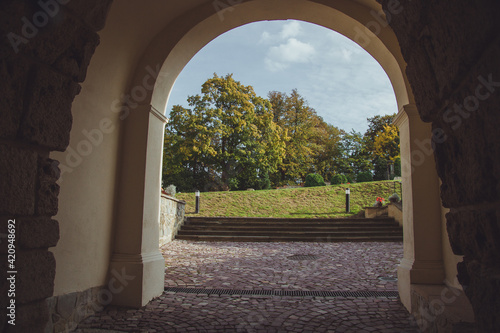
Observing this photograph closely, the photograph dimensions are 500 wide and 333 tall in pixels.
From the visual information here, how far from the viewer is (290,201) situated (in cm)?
1925

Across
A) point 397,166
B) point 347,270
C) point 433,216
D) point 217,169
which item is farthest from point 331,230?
point 397,166

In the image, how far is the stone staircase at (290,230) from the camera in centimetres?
1155

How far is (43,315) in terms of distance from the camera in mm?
1913

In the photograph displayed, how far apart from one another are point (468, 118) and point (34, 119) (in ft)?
6.93

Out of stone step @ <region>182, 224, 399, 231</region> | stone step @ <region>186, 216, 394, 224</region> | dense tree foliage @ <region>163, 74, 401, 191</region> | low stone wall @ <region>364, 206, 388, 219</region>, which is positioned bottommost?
stone step @ <region>182, 224, 399, 231</region>

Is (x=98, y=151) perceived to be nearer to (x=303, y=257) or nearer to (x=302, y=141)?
(x=303, y=257)

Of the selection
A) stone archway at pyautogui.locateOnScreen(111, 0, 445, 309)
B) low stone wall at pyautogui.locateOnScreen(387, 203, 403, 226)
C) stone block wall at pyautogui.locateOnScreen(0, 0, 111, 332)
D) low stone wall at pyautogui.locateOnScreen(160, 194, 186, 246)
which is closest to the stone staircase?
low stone wall at pyautogui.locateOnScreen(387, 203, 403, 226)

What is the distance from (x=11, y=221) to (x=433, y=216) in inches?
152

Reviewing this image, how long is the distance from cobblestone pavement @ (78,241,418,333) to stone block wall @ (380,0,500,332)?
2.11 m

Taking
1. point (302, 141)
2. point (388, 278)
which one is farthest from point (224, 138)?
point (388, 278)

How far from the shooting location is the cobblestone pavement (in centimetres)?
328

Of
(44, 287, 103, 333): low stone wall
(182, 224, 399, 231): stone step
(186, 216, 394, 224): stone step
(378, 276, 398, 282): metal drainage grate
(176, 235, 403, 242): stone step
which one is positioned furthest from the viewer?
(186, 216, 394, 224): stone step

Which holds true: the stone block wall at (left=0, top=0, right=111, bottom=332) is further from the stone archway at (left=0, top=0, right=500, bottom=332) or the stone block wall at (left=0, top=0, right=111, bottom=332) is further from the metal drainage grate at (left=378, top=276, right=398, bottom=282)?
the metal drainage grate at (left=378, top=276, right=398, bottom=282)

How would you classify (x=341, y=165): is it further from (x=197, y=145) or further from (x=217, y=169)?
(x=197, y=145)
